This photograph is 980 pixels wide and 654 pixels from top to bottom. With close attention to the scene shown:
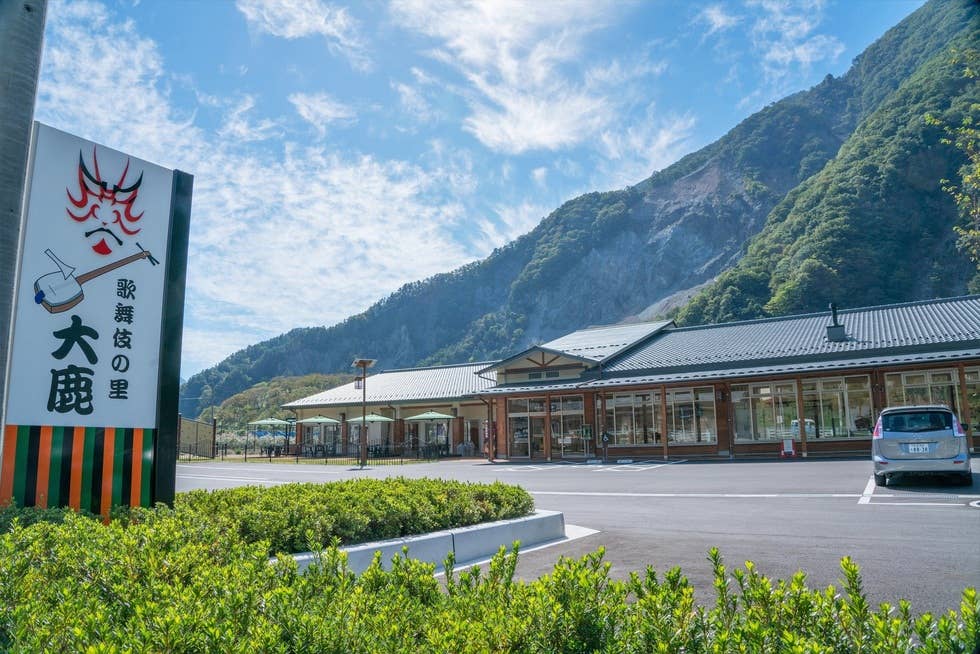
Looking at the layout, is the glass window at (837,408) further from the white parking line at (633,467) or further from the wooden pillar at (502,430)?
the wooden pillar at (502,430)

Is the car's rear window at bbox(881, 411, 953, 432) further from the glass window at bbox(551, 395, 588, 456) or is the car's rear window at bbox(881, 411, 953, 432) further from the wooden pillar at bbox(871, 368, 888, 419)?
the glass window at bbox(551, 395, 588, 456)

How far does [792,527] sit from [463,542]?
181 inches

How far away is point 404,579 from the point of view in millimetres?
3283

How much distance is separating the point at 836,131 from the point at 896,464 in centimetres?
11559

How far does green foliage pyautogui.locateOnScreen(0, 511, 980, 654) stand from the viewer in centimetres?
229

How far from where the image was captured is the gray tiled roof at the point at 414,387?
38.8 m

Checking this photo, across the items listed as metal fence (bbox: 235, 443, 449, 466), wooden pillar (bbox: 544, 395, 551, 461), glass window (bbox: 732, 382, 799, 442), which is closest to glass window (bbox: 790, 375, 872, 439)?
glass window (bbox: 732, 382, 799, 442)

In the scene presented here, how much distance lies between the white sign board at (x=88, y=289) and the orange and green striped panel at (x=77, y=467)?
12 cm

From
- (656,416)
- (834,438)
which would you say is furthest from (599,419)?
(834,438)

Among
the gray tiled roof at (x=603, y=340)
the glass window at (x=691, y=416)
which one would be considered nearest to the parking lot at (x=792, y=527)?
the glass window at (x=691, y=416)

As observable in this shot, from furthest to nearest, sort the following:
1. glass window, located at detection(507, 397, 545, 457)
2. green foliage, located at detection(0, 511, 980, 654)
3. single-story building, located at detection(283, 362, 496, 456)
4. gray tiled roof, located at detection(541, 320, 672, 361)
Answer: single-story building, located at detection(283, 362, 496, 456) → gray tiled roof, located at detection(541, 320, 672, 361) → glass window, located at detection(507, 397, 545, 457) → green foliage, located at detection(0, 511, 980, 654)

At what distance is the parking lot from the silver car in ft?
1.35

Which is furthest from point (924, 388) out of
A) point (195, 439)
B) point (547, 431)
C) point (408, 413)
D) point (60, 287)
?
point (195, 439)

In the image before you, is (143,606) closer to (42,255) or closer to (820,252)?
(42,255)
